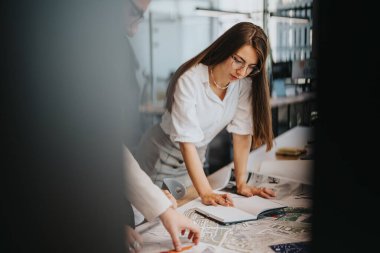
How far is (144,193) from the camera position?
39.9 inches

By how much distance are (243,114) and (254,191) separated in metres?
0.26

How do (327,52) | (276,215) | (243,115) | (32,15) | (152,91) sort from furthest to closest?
(152,91)
(243,115)
(276,215)
(32,15)
(327,52)

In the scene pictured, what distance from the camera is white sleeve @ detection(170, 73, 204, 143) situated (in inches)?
46.4

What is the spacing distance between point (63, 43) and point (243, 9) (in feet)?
1.83

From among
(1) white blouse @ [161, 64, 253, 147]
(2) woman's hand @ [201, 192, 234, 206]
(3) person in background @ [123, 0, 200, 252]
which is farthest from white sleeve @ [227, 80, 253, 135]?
(3) person in background @ [123, 0, 200, 252]

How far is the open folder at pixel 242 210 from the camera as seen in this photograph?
1.12 meters

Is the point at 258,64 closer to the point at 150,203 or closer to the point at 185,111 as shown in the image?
the point at 185,111

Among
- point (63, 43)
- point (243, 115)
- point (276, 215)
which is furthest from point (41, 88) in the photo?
point (276, 215)

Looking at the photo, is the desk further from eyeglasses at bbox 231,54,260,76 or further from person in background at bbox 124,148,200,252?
eyeglasses at bbox 231,54,260,76

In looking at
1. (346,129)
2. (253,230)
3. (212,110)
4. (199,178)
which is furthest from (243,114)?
(346,129)

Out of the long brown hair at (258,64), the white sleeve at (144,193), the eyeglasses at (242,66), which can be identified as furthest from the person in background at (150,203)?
the eyeglasses at (242,66)

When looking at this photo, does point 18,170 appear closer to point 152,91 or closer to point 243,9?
point 152,91

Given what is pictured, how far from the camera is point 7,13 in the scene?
95cm

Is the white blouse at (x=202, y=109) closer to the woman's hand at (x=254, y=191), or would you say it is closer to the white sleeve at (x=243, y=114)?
the white sleeve at (x=243, y=114)
